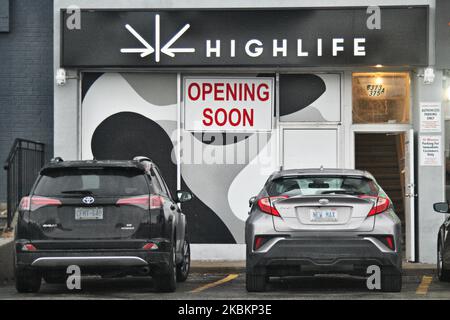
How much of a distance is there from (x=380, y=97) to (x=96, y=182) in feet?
25.2

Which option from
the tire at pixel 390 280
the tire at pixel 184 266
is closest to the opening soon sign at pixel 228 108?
the tire at pixel 184 266

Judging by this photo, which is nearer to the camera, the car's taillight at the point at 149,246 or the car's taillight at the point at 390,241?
the car's taillight at the point at 149,246

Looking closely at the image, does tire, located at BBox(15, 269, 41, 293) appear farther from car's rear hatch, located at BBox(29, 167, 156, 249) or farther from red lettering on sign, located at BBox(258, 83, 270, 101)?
red lettering on sign, located at BBox(258, 83, 270, 101)

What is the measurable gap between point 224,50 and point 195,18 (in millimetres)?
749

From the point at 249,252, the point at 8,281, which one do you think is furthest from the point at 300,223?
the point at 8,281

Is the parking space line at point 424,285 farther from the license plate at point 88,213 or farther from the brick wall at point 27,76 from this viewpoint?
the brick wall at point 27,76

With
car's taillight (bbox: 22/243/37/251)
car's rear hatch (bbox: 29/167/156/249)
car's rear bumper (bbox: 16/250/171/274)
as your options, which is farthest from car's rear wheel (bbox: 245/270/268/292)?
car's taillight (bbox: 22/243/37/251)

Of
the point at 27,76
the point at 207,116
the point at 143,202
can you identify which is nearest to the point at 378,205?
the point at 143,202

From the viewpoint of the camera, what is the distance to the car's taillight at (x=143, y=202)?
43.1ft

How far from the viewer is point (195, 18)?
1925cm

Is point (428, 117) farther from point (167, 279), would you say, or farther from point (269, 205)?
point (167, 279)

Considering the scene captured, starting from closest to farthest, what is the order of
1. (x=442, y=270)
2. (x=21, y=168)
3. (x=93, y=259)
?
(x=93, y=259)
(x=442, y=270)
(x=21, y=168)

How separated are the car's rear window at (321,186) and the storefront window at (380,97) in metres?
6.06

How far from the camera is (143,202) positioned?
13180 mm
